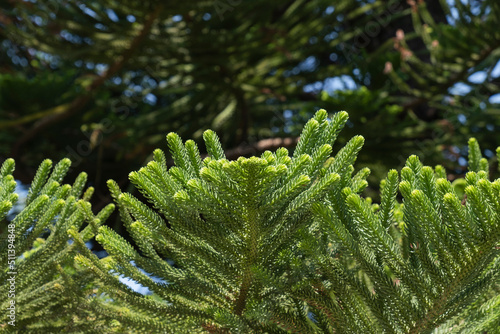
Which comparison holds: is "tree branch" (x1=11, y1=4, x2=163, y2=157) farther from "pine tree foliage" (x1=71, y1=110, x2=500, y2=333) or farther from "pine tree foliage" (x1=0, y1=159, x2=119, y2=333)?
"pine tree foliage" (x1=71, y1=110, x2=500, y2=333)

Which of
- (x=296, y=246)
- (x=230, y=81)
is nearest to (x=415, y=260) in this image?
(x=296, y=246)

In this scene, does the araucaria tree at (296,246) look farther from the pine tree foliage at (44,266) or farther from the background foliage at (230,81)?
the background foliage at (230,81)

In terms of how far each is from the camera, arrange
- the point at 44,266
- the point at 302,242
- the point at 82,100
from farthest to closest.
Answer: the point at 82,100 < the point at 44,266 < the point at 302,242

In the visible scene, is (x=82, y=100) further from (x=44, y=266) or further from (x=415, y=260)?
(x=415, y=260)

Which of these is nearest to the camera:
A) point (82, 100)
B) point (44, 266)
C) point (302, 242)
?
point (302, 242)

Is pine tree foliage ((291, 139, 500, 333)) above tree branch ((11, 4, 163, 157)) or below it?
below

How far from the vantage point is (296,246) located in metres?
0.57

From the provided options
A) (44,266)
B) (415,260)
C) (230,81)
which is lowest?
(415,260)

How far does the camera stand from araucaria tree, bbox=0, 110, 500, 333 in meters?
0.47

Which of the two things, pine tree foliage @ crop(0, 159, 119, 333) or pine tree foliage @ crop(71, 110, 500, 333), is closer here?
pine tree foliage @ crop(71, 110, 500, 333)

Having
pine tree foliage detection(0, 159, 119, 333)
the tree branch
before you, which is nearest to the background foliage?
the tree branch

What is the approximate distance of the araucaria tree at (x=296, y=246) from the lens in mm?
469

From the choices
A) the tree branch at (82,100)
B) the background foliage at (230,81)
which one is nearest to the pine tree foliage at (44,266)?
the background foliage at (230,81)

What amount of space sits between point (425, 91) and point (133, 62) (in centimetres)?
162
